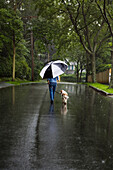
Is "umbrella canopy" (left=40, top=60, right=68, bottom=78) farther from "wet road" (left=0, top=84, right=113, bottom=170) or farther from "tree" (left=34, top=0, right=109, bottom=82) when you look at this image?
"tree" (left=34, top=0, right=109, bottom=82)

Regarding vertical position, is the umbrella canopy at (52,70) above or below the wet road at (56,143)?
above

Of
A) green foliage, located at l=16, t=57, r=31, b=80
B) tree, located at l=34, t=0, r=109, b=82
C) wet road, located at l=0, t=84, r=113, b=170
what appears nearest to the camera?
wet road, located at l=0, t=84, r=113, b=170

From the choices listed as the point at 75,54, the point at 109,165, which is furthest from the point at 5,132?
the point at 75,54

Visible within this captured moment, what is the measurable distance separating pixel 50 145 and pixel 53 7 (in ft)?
97.7

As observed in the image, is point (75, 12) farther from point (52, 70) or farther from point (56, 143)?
point (56, 143)

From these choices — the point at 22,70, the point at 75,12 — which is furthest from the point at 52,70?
the point at 22,70

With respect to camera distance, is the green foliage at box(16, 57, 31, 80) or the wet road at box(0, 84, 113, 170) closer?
the wet road at box(0, 84, 113, 170)

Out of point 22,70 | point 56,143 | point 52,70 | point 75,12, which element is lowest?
point 56,143

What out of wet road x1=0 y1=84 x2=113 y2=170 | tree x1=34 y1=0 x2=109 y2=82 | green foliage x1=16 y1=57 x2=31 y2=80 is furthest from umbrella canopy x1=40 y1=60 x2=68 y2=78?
green foliage x1=16 y1=57 x2=31 y2=80

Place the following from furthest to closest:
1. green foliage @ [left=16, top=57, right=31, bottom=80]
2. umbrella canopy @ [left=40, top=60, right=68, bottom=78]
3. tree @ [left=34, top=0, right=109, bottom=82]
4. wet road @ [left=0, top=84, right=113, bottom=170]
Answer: green foliage @ [left=16, top=57, right=31, bottom=80] < tree @ [left=34, top=0, right=109, bottom=82] < umbrella canopy @ [left=40, top=60, right=68, bottom=78] < wet road @ [left=0, top=84, right=113, bottom=170]

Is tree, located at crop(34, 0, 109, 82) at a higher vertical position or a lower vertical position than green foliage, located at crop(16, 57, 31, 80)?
higher

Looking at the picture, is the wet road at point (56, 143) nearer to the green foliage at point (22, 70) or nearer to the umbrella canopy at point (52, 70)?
the umbrella canopy at point (52, 70)

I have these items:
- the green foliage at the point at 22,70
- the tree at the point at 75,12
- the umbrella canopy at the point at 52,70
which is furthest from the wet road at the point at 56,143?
the green foliage at the point at 22,70

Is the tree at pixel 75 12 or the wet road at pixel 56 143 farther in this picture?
the tree at pixel 75 12
